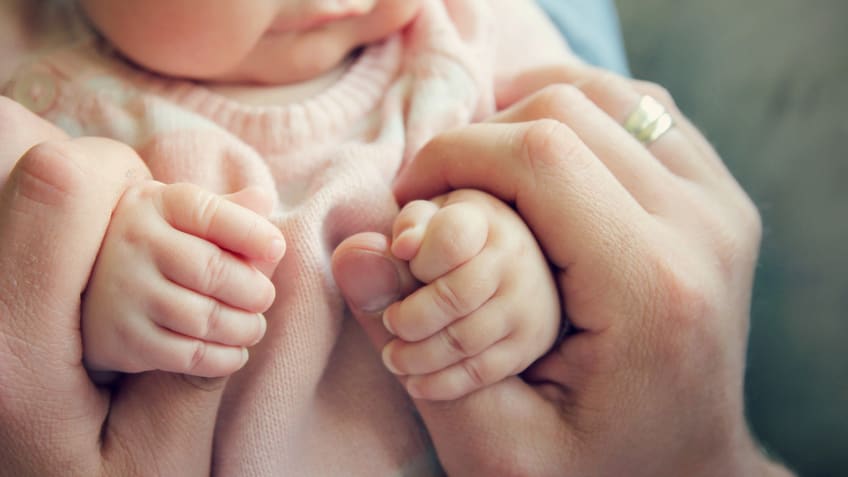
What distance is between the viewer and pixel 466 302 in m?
0.49

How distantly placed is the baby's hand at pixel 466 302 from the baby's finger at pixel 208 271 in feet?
0.37

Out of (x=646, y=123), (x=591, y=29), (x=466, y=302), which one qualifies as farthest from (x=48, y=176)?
(x=591, y=29)

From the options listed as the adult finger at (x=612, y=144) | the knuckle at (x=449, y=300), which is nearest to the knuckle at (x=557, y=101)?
the adult finger at (x=612, y=144)

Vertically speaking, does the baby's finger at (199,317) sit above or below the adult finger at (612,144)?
below

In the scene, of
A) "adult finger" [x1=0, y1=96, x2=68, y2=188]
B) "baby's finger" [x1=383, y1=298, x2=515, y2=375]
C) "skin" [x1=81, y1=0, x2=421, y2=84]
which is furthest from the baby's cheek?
"baby's finger" [x1=383, y1=298, x2=515, y2=375]

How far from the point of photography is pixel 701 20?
0.97 m

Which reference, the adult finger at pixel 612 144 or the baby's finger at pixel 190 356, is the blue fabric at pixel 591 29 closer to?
the adult finger at pixel 612 144

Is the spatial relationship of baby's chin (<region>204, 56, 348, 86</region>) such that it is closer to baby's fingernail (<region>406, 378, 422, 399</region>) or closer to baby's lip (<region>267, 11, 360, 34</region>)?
baby's lip (<region>267, 11, 360, 34</region>)

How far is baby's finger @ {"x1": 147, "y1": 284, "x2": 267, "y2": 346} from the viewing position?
0.46m

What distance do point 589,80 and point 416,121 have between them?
0.19 meters

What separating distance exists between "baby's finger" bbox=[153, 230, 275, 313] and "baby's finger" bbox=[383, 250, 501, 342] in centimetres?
12

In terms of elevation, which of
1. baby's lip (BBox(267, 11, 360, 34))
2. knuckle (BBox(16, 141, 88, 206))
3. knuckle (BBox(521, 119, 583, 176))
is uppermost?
baby's lip (BBox(267, 11, 360, 34))

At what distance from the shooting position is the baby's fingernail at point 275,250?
479 millimetres

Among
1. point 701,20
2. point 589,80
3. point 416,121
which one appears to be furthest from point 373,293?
point 701,20
